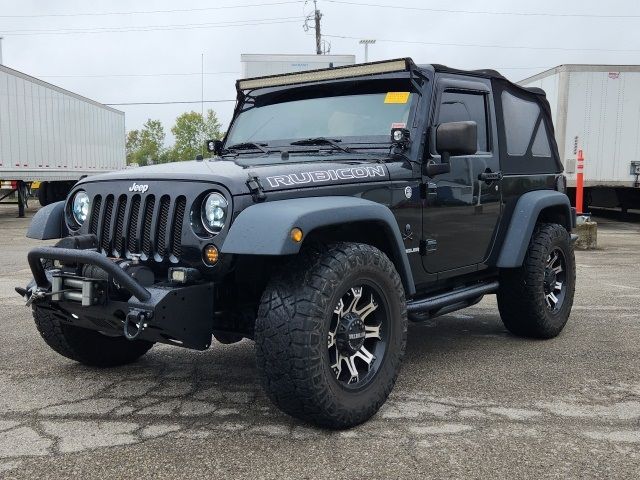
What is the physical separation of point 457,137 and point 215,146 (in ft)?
6.30

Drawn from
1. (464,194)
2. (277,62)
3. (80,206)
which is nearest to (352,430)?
(464,194)

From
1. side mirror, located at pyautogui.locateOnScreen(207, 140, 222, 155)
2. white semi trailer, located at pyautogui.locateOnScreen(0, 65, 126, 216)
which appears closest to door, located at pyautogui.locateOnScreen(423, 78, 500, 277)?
side mirror, located at pyautogui.locateOnScreen(207, 140, 222, 155)

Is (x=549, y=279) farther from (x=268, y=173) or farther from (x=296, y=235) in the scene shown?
(x=296, y=235)

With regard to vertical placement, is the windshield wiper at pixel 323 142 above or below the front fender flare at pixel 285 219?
above

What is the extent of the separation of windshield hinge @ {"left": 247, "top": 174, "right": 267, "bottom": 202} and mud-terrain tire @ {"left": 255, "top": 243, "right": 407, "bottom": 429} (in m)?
0.35

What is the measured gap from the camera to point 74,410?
11.9 feet

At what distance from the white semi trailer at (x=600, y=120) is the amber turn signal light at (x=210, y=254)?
13.0 m

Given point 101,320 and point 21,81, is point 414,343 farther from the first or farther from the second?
point 21,81

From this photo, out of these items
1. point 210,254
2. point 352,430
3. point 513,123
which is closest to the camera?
point 210,254

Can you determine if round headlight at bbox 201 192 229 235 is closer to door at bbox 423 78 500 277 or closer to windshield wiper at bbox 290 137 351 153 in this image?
windshield wiper at bbox 290 137 351 153

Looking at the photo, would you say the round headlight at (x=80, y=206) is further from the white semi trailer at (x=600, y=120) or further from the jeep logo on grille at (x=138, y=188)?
the white semi trailer at (x=600, y=120)

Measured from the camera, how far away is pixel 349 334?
11.0 ft

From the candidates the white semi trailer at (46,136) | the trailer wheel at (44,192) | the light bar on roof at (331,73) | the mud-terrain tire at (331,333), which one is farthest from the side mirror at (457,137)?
the trailer wheel at (44,192)

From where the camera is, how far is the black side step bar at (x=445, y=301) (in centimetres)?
411
